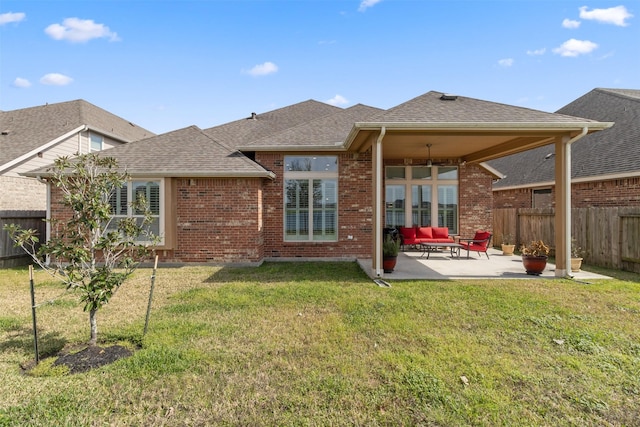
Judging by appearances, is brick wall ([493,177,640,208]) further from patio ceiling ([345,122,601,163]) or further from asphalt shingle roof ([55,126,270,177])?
asphalt shingle roof ([55,126,270,177])

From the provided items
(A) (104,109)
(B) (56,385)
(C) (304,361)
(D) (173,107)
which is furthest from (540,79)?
(A) (104,109)

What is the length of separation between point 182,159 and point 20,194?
7.56 m

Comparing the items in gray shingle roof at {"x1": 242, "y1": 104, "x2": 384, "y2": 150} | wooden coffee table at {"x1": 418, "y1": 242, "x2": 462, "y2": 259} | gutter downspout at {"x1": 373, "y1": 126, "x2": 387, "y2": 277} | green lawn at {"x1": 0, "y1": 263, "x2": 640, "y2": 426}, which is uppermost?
gray shingle roof at {"x1": 242, "y1": 104, "x2": 384, "y2": 150}

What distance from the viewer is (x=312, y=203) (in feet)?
34.2

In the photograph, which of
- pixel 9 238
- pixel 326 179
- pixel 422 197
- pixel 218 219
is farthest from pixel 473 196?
pixel 9 238

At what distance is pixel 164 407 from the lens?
281cm

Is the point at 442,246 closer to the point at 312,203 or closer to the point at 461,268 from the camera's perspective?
the point at 461,268

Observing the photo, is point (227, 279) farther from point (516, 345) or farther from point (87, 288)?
point (516, 345)

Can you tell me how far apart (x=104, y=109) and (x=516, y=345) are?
23408 millimetres

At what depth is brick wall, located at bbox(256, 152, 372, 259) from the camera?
10.4 metres

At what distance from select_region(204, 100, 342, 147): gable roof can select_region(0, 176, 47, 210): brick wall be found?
698cm

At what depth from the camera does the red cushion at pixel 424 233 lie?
11852 mm

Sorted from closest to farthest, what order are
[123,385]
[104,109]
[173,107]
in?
[123,385] < [173,107] < [104,109]

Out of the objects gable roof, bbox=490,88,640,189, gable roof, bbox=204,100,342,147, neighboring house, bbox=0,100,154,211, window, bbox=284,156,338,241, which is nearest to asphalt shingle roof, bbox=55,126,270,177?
window, bbox=284,156,338,241
